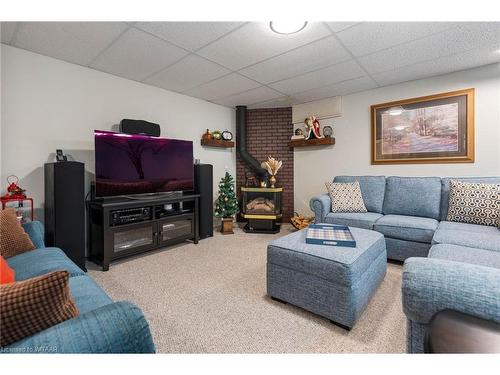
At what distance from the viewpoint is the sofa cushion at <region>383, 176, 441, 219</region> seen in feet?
8.95

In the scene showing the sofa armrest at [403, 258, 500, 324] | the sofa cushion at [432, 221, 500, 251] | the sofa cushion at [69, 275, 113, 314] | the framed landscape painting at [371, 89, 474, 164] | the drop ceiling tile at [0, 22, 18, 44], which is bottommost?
the sofa cushion at [69, 275, 113, 314]

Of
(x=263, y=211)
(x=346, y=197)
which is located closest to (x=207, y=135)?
(x=263, y=211)

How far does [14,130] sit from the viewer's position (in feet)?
7.40

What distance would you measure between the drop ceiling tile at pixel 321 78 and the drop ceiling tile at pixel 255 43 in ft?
2.34

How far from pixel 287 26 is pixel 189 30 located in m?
0.82

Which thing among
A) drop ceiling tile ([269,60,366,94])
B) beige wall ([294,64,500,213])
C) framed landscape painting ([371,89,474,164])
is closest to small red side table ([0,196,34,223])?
drop ceiling tile ([269,60,366,94])

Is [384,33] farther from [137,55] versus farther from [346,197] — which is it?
[137,55]

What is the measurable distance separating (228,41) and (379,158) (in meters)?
2.63

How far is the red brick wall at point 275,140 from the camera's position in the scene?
14.3 ft

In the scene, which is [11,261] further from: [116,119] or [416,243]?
[416,243]

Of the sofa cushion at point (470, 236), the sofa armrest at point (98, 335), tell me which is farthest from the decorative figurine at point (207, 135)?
the sofa armrest at point (98, 335)

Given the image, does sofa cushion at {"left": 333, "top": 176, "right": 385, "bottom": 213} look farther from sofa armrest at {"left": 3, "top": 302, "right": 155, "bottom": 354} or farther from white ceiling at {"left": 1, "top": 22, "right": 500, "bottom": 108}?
sofa armrest at {"left": 3, "top": 302, "right": 155, "bottom": 354}

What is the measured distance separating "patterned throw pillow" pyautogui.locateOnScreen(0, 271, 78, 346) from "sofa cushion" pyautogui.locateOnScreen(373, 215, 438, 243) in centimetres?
273

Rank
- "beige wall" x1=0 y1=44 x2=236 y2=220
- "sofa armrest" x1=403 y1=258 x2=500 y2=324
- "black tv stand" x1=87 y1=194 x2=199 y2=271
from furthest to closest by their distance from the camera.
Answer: "black tv stand" x1=87 y1=194 x2=199 y2=271
"beige wall" x1=0 y1=44 x2=236 y2=220
"sofa armrest" x1=403 y1=258 x2=500 y2=324
